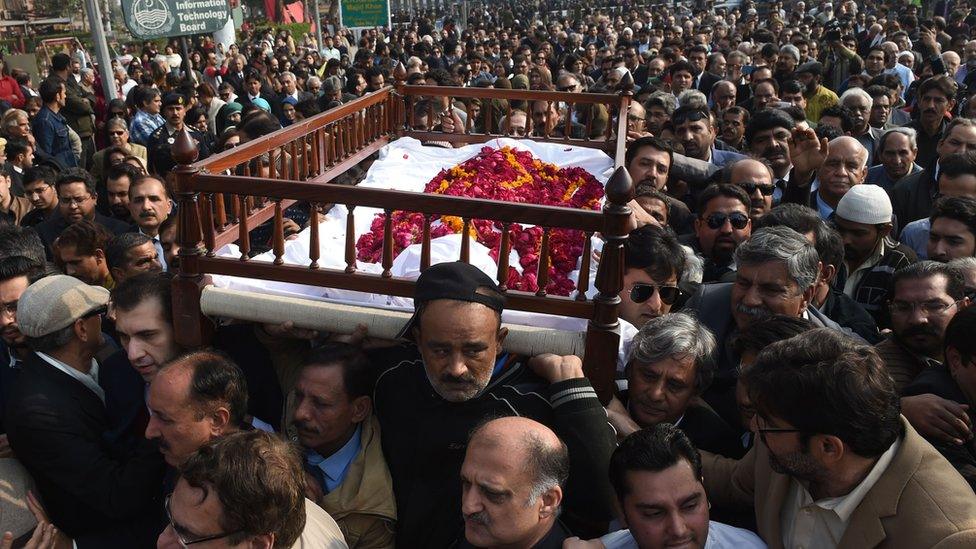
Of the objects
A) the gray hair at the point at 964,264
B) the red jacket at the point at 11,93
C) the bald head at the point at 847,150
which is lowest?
the red jacket at the point at 11,93

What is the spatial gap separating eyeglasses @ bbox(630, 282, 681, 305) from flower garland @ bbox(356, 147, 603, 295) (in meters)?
0.31

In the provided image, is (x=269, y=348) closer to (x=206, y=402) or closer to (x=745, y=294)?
(x=206, y=402)

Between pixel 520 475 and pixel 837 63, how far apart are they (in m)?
9.44

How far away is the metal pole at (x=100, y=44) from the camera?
21.4ft

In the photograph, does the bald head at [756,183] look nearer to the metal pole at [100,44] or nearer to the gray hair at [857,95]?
the gray hair at [857,95]

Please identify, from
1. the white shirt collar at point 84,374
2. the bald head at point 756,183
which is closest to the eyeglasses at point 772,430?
the white shirt collar at point 84,374

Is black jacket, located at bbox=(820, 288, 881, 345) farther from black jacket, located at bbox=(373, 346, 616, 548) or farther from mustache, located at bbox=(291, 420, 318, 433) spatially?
mustache, located at bbox=(291, 420, 318, 433)

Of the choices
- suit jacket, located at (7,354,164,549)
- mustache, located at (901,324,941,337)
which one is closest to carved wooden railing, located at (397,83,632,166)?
mustache, located at (901,324,941,337)

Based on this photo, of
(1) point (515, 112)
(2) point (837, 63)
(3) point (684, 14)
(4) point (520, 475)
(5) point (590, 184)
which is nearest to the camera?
(4) point (520, 475)

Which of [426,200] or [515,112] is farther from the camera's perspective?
[515,112]

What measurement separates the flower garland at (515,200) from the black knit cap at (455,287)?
12.3 inches

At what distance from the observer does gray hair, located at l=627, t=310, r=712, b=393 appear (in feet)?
8.12

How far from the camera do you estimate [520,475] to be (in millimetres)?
1909

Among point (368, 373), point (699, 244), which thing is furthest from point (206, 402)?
point (699, 244)
